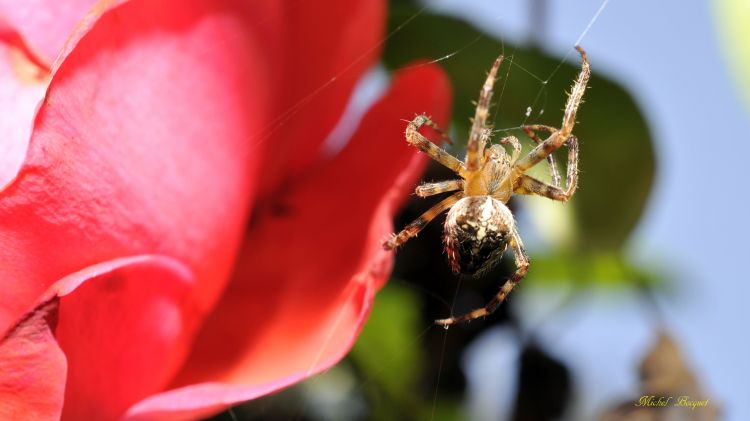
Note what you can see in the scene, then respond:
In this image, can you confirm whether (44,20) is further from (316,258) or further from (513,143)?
(513,143)

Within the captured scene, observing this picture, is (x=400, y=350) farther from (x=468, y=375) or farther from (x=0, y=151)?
(x=0, y=151)

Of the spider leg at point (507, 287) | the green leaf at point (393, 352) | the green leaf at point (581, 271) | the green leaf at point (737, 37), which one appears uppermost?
the green leaf at point (737, 37)

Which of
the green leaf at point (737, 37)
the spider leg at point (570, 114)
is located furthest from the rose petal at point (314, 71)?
the green leaf at point (737, 37)

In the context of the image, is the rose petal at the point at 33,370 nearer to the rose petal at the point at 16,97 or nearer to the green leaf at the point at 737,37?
the rose petal at the point at 16,97

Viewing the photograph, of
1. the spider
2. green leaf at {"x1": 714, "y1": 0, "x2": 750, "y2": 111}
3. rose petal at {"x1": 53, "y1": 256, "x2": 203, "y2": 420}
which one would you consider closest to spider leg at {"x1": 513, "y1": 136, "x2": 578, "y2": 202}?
the spider

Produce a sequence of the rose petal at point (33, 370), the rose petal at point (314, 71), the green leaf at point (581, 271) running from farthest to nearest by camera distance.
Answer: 1. the green leaf at point (581, 271)
2. the rose petal at point (314, 71)
3. the rose petal at point (33, 370)

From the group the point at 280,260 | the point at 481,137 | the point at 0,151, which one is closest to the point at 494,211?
the point at 481,137

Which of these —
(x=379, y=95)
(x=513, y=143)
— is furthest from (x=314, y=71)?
(x=513, y=143)
